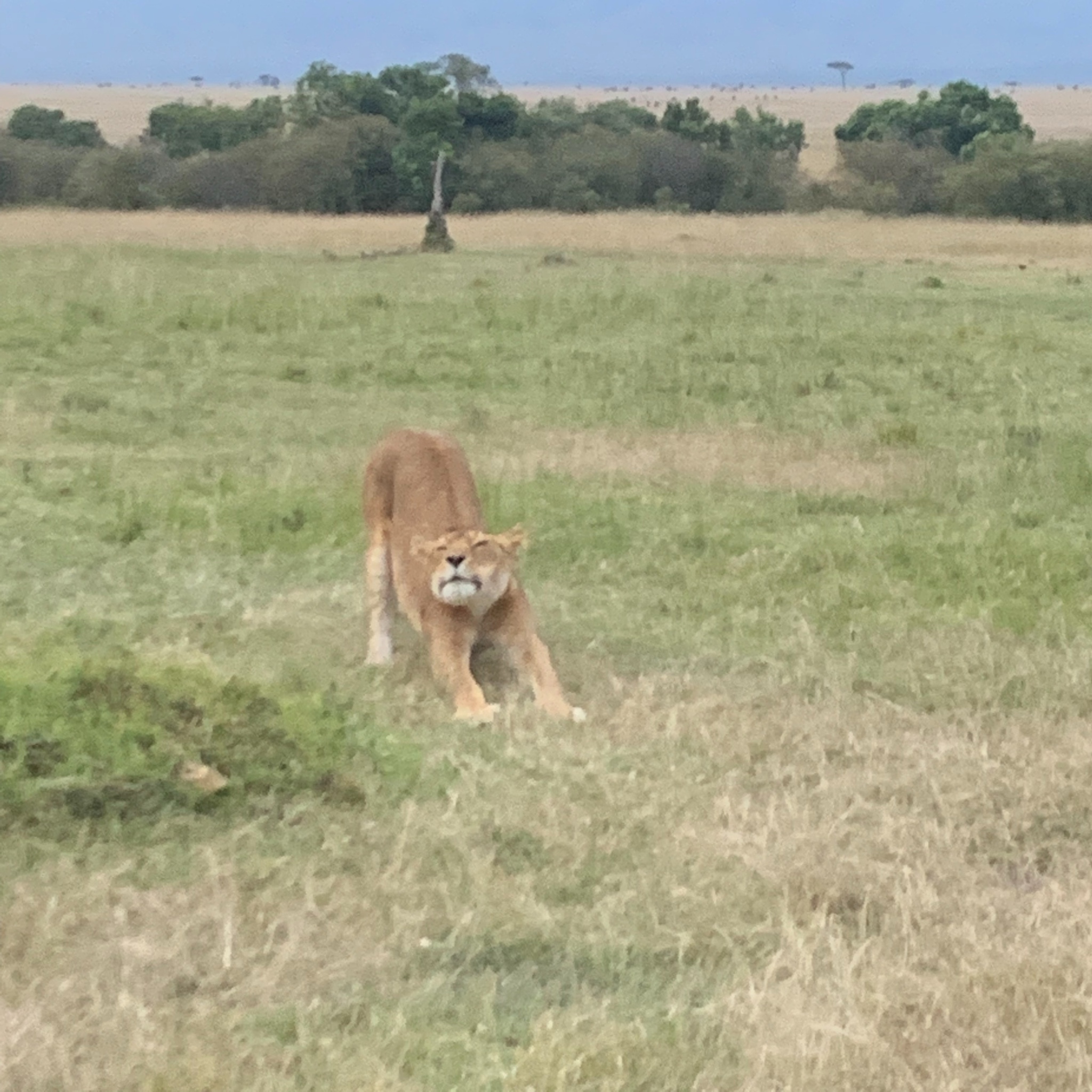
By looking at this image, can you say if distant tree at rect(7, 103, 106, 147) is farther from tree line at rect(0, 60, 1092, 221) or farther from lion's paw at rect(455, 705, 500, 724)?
lion's paw at rect(455, 705, 500, 724)

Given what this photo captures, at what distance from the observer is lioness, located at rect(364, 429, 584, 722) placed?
563cm

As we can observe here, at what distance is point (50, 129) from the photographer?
179 ft

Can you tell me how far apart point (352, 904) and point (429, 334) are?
37.7 feet

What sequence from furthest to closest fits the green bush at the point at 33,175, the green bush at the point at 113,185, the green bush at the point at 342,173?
the green bush at the point at 33,175 → the green bush at the point at 342,173 → the green bush at the point at 113,185

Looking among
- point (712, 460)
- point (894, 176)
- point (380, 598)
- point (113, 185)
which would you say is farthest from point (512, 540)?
point (894, 176)

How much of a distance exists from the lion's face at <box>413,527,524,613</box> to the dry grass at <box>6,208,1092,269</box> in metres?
19.2

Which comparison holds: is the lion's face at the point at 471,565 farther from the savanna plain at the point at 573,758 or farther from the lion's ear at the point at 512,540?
the savanna plain at the point at 573,758

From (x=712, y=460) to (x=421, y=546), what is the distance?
463cm

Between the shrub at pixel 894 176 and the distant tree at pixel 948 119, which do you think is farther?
the distant tree at pixel 948 119

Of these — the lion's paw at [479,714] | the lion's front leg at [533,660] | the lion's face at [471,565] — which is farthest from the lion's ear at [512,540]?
the lion's paw at [479,714]

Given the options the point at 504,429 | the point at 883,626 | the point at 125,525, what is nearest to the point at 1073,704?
the point at 883,626

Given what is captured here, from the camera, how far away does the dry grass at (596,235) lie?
26.5 metres

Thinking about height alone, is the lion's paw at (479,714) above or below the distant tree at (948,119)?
below

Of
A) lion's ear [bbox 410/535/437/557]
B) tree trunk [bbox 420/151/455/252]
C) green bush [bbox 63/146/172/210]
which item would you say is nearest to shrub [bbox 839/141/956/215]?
green bush [bbox 63/146/172/210]
